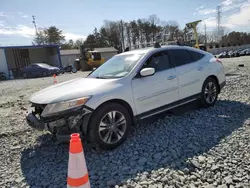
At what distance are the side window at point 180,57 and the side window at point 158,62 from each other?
0.72 feet

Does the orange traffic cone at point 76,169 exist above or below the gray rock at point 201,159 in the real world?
above

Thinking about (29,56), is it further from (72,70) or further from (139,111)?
(139,111)

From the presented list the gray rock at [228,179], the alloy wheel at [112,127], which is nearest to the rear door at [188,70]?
the alloy wheel at [112,127]

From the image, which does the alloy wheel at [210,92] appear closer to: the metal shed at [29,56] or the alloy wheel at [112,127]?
the alloy wheel at [112,127]

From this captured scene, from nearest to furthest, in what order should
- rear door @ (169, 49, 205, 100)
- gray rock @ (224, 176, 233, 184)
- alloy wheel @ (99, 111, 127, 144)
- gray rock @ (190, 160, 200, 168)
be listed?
gray rock @ (224, 176, 233, 184)
gray rock @ (190, 160, 200, 168)
alloy wheel @ (99, 111, 127, 144)
rear door @ (169, 49, 205, 100)

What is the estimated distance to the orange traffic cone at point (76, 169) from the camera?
6.31 ft

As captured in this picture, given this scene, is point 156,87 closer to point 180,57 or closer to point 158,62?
point 158,62

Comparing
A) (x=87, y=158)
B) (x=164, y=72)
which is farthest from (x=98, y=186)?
(x=164, y=72)

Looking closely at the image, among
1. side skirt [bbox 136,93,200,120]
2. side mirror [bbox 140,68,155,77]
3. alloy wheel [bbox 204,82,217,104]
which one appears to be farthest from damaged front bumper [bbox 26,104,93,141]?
alloy wheel [bbox 204,82,217,104]

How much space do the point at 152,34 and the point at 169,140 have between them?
218 feet

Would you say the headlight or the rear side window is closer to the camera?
the headlight

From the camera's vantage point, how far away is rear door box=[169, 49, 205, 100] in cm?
483

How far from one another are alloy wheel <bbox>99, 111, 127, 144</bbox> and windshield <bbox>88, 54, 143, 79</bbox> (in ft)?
2.62

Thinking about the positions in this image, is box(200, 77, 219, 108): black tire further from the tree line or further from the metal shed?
the tree line
